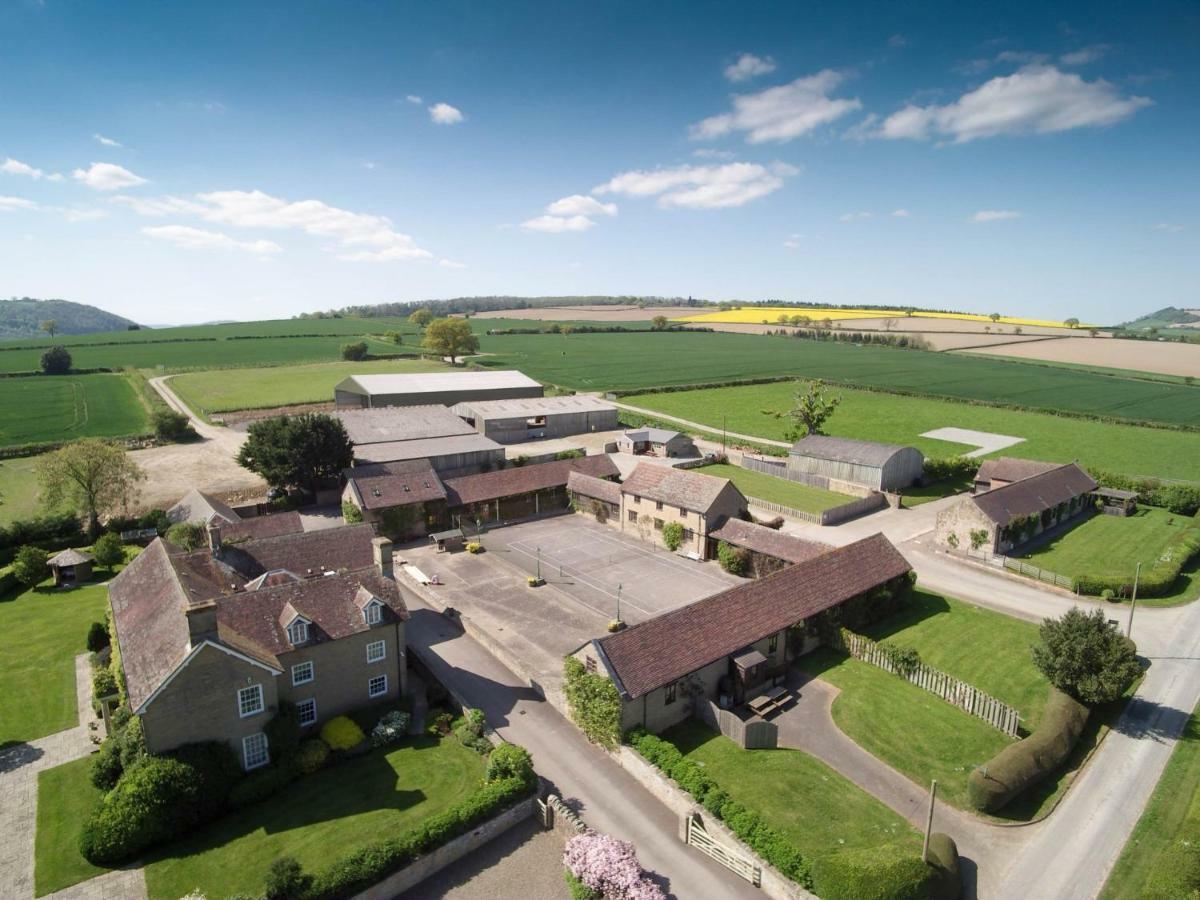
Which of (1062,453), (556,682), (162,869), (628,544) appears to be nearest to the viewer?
(162,869)

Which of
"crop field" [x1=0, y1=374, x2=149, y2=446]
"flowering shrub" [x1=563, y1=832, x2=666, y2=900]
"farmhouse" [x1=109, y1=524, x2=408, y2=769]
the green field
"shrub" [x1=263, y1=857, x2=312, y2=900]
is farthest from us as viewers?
the green field

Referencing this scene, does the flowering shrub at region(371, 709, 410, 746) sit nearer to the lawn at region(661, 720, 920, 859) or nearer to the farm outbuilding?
the lawn at region(661, 720, 920, 859)

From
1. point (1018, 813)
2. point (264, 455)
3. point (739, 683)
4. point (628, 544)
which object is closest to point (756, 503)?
point (628, 544)

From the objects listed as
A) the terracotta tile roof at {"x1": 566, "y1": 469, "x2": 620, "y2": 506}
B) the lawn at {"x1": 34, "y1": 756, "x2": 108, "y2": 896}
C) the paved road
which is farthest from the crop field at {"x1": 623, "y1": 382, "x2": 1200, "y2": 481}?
the lawn at {"x1": 34, "y1": 756, "x2": 108, "y2": 896}

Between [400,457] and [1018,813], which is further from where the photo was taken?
[400,457]

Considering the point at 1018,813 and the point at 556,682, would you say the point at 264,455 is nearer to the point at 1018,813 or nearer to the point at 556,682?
the point at 556,682

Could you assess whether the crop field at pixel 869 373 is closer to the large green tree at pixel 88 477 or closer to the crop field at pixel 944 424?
the crop field at pixel 944 424
